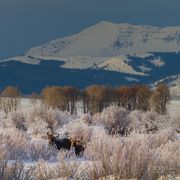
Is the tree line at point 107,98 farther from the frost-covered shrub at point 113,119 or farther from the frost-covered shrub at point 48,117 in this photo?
the frost-covered shrub at point 48,117

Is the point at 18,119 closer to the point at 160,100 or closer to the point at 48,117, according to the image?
the point at 48,117

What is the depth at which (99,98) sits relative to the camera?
15488 centimetres

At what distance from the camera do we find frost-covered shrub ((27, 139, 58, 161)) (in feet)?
91.6

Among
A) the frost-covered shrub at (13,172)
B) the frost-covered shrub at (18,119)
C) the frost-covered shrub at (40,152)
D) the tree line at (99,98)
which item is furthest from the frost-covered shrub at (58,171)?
the tree line at (99,98)

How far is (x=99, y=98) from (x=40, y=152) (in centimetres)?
12620

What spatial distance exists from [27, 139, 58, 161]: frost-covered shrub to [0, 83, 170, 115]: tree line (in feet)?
379

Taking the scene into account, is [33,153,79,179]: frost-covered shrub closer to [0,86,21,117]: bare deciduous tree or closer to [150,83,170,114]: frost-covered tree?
[150,83,170,114]: frost-covered tree

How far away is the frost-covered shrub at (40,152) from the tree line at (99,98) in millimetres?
115419

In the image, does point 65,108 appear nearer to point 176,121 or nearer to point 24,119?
point 176,121

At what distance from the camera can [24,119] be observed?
68.4m

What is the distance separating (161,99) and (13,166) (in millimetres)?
141950

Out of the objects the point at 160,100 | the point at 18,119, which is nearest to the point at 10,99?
the point at 160,100

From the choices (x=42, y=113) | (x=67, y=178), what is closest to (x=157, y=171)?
(x=67, y=178)

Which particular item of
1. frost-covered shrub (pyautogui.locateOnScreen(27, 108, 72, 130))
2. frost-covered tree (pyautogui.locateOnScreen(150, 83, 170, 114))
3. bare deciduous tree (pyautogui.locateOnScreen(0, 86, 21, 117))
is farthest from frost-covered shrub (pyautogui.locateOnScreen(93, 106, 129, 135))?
bare deciduous tree (pyautogui.locateOnScreen(0, 86, 21, 117))
